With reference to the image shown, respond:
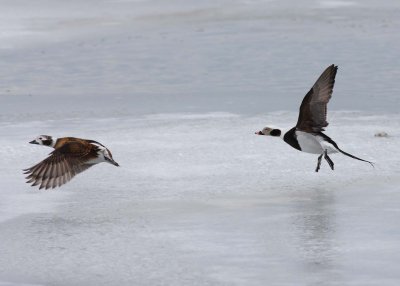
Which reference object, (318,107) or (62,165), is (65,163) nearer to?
(62,165)

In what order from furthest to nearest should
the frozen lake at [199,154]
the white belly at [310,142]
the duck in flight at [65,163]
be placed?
1. the white belly at [310,142]
2. the duck in flight at [65,163]
3. the frozen lake at [199,154]

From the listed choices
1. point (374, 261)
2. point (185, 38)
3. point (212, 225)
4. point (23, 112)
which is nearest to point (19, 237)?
point (212, 225)

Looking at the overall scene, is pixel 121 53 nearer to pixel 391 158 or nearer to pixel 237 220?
pixel 391 158

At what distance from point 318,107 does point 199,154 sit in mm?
1385

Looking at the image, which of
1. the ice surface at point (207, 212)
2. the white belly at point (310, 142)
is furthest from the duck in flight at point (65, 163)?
the white belly at point (310, 142)

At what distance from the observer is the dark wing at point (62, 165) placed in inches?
321

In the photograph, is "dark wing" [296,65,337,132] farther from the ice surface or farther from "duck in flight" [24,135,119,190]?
"duck in flight" [24,135,119,190]

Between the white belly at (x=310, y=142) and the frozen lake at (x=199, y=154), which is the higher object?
the white belly at (x=310, y=142)

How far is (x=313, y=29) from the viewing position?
62.2 ft

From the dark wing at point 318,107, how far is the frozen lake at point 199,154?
0.43 m

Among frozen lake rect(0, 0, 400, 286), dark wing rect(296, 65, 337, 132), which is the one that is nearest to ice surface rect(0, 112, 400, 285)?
frozen lake rect(0, 0, 400, 286)

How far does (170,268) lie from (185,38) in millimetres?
12410

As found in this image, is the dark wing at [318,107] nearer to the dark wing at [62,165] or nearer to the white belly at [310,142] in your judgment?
the white belly at [310,142]

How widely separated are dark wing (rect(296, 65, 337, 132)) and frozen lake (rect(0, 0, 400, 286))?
1.40 feet
